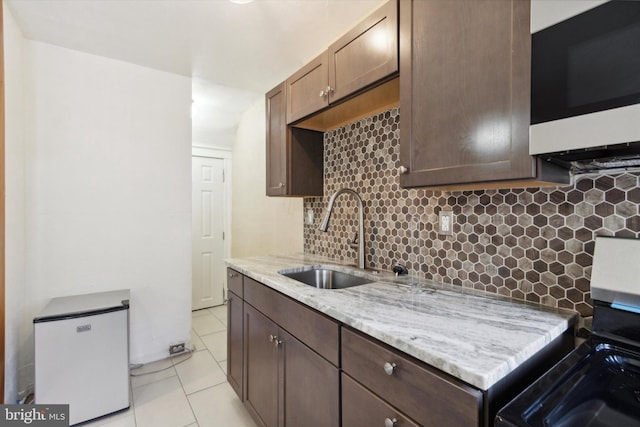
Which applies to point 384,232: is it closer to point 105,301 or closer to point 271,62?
point 271,62

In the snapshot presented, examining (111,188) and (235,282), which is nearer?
(235,282)

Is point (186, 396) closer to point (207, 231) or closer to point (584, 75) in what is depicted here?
point (207, 231)

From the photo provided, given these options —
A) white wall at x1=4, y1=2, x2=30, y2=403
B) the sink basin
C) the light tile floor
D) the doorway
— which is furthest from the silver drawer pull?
the doorway

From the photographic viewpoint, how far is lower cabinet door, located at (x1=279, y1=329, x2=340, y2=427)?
1030mm

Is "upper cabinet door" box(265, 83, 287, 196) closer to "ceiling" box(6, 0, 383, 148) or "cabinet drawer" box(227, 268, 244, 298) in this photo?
"ceiling" box(6, 0, 383, 148)

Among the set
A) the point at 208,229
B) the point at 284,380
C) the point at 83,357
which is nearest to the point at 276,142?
the point at 284,380

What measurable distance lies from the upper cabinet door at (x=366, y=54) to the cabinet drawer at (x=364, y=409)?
48.1 inches

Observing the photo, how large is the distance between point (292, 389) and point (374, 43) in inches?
62.9

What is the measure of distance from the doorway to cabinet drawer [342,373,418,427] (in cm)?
336

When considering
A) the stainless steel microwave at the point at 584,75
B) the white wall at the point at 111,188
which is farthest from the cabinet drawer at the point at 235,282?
the stainless steel microwave at the point at 584,75

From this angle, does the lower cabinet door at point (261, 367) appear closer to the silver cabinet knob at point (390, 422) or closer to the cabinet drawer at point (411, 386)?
the cabinet drawer at point (411, 386)

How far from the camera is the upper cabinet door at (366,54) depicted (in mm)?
1239

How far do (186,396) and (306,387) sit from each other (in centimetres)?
139

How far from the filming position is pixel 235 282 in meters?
1.92
